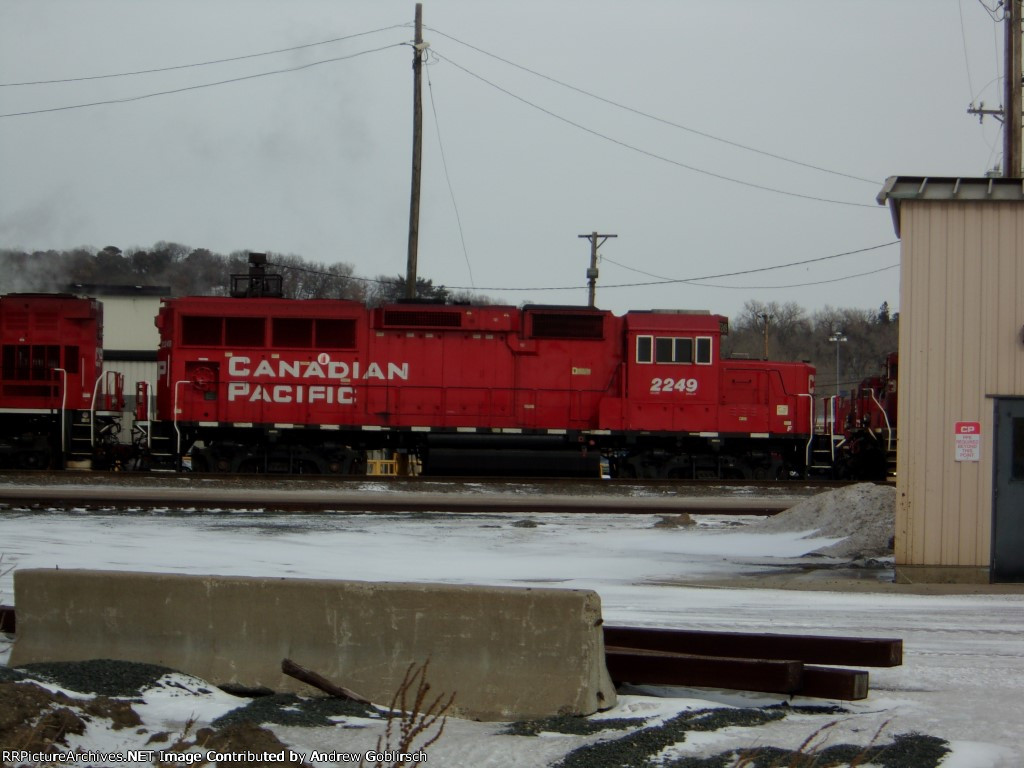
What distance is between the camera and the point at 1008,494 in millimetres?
10562

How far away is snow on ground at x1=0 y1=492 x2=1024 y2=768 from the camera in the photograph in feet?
16.9

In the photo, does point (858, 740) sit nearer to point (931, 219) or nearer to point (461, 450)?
point (931, 219)

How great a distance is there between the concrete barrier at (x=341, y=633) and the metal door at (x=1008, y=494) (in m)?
6.54

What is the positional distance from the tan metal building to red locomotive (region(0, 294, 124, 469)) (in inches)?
749

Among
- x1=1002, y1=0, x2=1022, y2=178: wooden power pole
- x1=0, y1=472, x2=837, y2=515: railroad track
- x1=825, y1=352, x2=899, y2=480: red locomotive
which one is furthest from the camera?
x1=825, y1=352, x2=899, y2=480: red locomotive

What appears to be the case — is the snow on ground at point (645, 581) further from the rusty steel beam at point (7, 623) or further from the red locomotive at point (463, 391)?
the red locomotive at point (463, 391)

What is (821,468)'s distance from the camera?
947 inches

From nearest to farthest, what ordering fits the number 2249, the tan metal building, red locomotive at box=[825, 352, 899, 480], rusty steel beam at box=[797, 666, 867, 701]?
1. rusty steel beam at box=[797, 666, 867, 701]
2. the tan metal building
3. the number 2249
4. red locomotive at box=[825, 352, 899, 480]

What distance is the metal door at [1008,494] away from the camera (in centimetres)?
1050

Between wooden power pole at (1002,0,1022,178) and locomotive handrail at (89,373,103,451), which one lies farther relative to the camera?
locomotive handrail at (89,373,103,451)

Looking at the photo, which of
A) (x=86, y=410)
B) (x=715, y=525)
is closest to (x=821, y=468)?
(x=715, y=525)

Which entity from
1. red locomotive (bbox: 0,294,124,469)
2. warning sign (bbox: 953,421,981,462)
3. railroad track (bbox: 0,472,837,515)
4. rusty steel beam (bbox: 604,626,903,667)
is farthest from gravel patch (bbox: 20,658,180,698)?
red locomotive (bbox: 0,294,124,469)

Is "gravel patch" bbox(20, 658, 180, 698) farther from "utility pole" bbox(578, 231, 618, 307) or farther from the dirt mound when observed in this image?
"utility pole" bbox(578, 231, 618, 307)

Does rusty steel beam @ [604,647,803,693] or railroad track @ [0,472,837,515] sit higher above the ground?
rusty steel beam @ [604,647,803,693]
